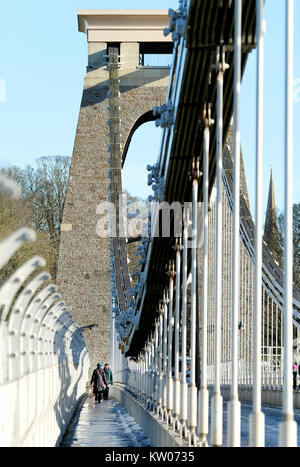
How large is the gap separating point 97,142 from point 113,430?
158 ft

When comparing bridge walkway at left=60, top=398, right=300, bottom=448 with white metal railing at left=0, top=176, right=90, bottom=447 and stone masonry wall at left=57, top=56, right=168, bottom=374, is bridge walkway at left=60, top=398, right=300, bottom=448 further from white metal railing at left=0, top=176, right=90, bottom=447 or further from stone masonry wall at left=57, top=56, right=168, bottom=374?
stone masonry wall at left=57, top=56, right=168, bottom=374

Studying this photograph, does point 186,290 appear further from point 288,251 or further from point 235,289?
point 288,251

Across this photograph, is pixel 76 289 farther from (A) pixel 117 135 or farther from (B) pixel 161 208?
(B) pixel 161 208

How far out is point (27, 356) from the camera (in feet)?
33.8

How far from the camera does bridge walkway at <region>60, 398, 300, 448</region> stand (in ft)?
51.0

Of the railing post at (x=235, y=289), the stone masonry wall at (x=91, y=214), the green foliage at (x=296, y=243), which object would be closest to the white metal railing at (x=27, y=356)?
the railing post at (x=235, y=289)

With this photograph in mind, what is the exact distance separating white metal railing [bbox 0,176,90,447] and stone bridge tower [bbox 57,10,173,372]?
49548 mm

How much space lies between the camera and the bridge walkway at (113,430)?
15.6 meters

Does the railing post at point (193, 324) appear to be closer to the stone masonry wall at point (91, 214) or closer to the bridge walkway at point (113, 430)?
the bridge walkway at point (113, 430)

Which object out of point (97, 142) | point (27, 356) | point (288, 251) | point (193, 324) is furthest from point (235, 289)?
point (97, 142)

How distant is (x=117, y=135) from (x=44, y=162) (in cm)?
2290

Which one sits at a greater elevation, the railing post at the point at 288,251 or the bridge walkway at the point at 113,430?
the railing post at the point at 288,251

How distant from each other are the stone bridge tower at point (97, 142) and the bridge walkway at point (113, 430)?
3734cm
